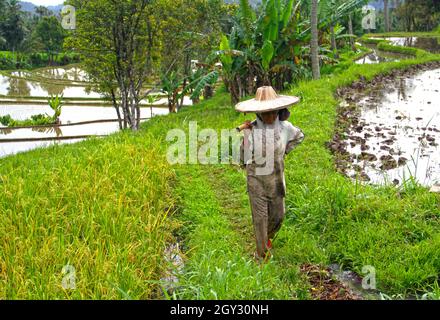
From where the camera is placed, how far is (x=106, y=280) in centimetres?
286

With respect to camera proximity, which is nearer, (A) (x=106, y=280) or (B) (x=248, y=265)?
(A) (x=106, y=280)

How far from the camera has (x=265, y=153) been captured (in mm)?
3338

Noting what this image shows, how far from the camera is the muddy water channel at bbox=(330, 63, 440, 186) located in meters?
5.18

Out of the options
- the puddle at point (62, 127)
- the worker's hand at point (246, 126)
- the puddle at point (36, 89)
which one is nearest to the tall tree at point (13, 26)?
the puddle at point (36, 89)

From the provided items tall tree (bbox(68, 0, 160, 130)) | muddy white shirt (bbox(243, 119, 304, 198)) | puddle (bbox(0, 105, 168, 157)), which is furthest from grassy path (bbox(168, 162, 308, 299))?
puddle (bbox(0, 105, 168, 157))

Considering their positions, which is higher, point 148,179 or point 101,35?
point 101,35

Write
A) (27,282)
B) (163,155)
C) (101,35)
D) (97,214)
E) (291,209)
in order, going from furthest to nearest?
(101,35) < (163,155) < (291,209) < (97,214) < (27,282)

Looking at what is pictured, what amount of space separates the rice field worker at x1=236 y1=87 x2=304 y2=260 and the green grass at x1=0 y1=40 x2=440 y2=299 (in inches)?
15.1

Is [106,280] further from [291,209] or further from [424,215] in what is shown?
[424,215]

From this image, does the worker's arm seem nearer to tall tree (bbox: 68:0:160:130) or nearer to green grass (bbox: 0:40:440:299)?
green grass (bbox: 0:40:440:299)

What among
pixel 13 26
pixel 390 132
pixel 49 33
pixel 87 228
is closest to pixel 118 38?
pixel 390 132

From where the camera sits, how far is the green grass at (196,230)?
293cm

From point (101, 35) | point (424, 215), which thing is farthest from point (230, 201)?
point (101, 35)

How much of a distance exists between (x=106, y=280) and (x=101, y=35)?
414 inches
